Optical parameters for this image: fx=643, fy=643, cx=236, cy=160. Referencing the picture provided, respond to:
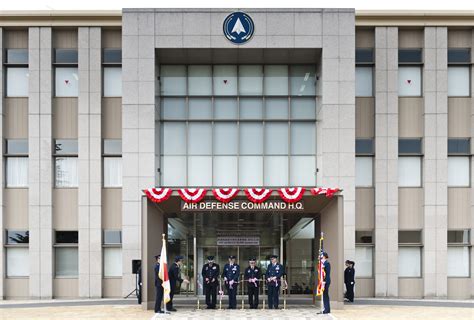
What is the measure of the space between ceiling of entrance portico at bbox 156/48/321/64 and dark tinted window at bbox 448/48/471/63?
5915 millimetres

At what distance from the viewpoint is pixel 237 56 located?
2738cm

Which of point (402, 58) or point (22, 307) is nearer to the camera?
point (22, 307)

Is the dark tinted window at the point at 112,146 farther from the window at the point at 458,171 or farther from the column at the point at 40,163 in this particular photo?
the window at the point at 458,171

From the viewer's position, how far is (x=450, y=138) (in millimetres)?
27891

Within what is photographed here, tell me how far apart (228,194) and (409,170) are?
33.3 ft

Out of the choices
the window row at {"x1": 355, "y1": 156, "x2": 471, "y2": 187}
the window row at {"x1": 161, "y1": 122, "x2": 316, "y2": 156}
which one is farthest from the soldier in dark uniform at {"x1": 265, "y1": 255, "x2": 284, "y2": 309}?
the window row at {"x1": 355, "y1": 156, "x2": 471, "y2": 187}

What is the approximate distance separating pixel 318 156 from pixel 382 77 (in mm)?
4419

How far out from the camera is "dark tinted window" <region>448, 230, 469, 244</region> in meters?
27.6

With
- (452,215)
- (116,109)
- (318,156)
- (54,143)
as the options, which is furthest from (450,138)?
(54,143)

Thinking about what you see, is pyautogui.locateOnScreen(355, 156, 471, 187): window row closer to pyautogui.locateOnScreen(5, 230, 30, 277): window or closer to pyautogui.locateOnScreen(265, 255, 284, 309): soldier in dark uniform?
pyautogui.locateOnScreen(265, 255, 284, 309): soldier in dark uniform

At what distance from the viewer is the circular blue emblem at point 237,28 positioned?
26531 mm

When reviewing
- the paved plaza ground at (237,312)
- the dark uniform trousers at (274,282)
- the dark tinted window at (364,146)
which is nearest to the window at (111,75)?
the paved plaza ground at (237,312)

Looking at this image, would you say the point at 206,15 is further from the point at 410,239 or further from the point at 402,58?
the point at 410,239

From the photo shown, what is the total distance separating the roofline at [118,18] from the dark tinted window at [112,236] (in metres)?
8.86
